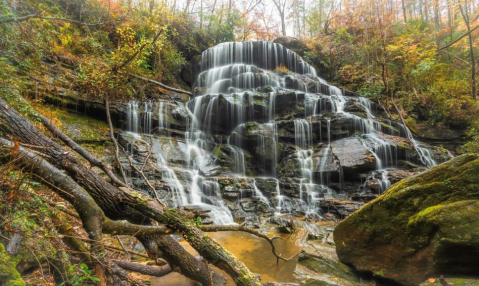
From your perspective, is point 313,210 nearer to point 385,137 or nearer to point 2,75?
point 385,137

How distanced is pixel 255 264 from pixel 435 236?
9.71 ft

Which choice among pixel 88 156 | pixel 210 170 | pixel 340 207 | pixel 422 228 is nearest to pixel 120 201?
pixel 88 156

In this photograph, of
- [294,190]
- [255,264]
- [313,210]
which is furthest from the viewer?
[294,190]

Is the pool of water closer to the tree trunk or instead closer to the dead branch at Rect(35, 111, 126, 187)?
the tree trunk

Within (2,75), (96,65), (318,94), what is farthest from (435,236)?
(318,94)

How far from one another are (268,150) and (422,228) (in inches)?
335

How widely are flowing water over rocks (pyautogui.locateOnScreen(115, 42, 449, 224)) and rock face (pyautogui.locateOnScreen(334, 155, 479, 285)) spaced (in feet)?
15.0

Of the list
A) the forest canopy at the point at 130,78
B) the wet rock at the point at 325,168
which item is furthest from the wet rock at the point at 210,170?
the wet rock at the point at 325,168

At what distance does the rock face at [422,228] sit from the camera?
109 inches

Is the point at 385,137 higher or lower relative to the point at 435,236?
higher

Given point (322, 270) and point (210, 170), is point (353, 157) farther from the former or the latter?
point (322, 270)

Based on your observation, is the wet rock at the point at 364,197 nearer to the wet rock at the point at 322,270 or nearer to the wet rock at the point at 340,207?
the wet rock at the point at 340,207

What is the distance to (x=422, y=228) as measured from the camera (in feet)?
9.93

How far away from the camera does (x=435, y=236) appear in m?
2.88
